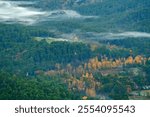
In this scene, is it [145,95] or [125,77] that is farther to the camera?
[125,77]

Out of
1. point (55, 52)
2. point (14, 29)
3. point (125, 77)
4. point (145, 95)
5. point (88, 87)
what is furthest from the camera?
point (14, 29)

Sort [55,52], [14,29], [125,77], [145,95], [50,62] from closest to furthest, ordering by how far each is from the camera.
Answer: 1. [145,95]
2. [125,77]
3. [50,62]
4. [55,52]
5. [14,29]

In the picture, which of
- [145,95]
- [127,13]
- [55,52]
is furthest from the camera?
[127,13]

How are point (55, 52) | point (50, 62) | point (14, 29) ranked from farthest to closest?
1. point (14, 29)
2. point (55, 52)
3. point (50, 62)

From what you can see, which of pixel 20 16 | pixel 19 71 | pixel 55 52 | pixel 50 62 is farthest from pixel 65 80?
pixel 20 16

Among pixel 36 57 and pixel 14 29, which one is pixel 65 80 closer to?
pixel 36 57

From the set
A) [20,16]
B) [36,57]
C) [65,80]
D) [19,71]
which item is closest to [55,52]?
[36,57]

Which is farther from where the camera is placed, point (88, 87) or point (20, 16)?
point (20, 16)

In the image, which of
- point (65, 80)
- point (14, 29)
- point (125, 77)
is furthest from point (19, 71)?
point (14, 29)

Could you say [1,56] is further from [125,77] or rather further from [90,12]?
[90,12]
